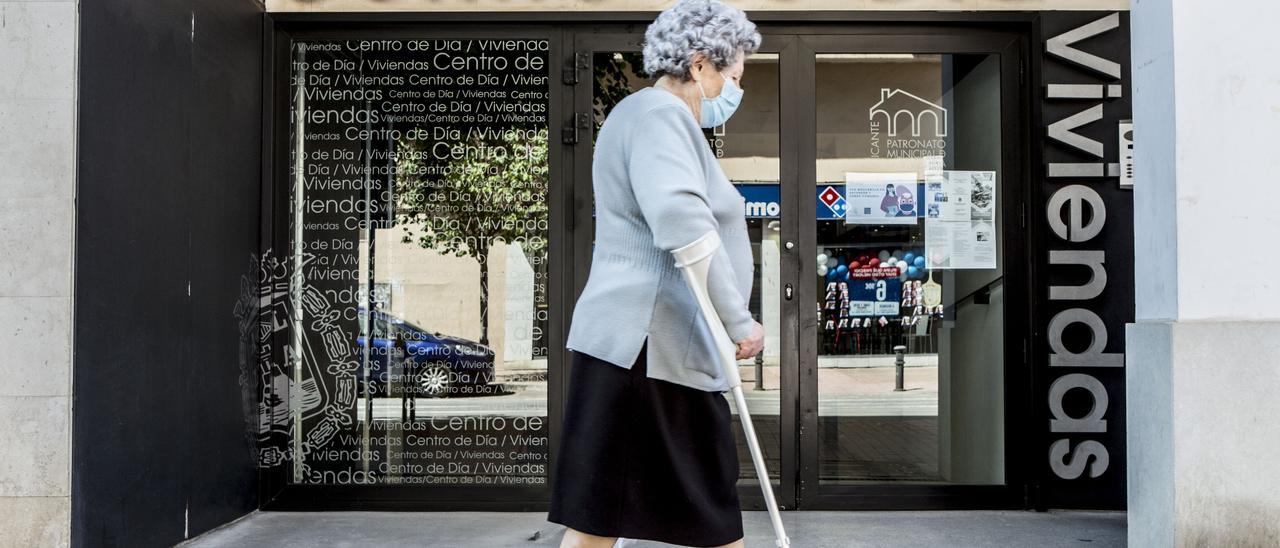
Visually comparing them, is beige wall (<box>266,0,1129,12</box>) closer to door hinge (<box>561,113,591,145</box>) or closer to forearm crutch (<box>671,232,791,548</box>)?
door hinge (<box>561,113,591,145</box>)

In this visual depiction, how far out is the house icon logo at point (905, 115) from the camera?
17.7 feet

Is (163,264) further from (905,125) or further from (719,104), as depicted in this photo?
(905,125)

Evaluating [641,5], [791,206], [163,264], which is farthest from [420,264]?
[791,206]

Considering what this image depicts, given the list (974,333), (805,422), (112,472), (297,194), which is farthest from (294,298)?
(974,333)

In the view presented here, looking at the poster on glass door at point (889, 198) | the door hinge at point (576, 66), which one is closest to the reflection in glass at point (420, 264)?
the door hinge at point (576, 66)

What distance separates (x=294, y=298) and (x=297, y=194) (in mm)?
508

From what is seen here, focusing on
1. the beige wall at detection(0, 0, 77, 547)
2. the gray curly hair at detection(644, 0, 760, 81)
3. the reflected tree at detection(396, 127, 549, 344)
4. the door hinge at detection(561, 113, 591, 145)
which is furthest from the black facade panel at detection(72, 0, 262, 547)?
the gray curly hair at detection(644, 0, 760, 81)

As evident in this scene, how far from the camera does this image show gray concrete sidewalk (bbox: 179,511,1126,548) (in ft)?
15.2

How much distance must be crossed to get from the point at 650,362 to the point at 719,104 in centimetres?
80

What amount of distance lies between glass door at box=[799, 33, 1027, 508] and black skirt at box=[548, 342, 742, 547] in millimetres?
2852

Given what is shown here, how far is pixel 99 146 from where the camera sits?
378 cm

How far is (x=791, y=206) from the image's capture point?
5.32 metres

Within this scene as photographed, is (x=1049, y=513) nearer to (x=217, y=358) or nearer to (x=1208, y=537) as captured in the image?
(x=1208, y=537)

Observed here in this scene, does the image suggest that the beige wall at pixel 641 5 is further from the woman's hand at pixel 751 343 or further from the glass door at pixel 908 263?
the woman's hand at pixel 751 343
